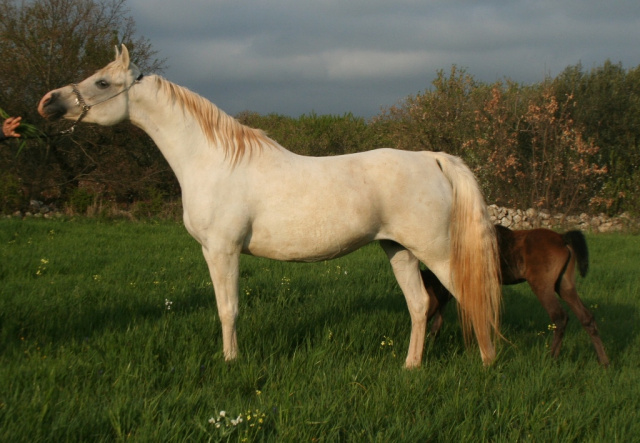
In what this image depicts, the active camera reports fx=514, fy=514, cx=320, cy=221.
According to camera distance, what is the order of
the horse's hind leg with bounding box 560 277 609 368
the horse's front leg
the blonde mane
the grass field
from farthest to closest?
1. the horse's hind leg with bounding box 560 277 609 368
2. the blonde mane
3. the horse's front leg
4. the grass field

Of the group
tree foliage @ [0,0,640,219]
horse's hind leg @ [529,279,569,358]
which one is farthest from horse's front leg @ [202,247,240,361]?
tree foliage @ [0,0,640,219]

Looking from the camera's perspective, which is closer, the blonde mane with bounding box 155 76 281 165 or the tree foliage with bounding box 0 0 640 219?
the blonde mane with bounding box 155 76 281 165

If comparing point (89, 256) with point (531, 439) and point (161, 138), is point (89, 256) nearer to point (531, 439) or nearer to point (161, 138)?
point (161, 138)

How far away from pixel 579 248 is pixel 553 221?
34.4 feet

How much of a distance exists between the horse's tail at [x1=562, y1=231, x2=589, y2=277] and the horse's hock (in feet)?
31.8

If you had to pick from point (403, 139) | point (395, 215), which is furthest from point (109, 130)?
point (395, 215)

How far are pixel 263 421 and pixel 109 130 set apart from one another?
1376 cm

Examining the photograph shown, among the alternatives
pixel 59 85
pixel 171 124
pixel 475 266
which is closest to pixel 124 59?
pixel 171 124

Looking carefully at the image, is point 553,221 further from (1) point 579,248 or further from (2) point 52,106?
(2) point 52,106

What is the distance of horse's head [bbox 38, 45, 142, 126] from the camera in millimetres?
4035

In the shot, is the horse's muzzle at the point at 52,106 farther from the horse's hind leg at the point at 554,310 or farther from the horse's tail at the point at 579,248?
the horse's tail at the point at 579,248

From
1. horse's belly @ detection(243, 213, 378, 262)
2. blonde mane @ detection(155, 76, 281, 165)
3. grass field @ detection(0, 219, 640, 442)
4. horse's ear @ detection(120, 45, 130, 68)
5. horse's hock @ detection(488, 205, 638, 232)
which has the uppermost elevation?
horse's ear @ detection(120, 45, 130, 68)

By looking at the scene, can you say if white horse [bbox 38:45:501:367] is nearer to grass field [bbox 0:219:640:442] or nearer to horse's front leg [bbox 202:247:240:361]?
horse's front leg [bbox 202:247:240:361]

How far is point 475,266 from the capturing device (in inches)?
161
